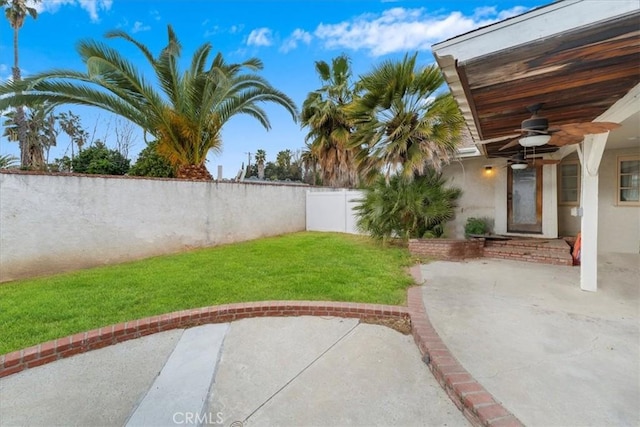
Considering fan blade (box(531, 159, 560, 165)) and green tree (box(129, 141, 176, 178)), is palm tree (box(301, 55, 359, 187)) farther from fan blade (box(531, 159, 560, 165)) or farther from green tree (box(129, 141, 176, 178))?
fan blade (box(531, 159, 560, 165))

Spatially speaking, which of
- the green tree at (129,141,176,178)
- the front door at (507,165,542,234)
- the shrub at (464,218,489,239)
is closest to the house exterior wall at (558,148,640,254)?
the front door at (507,165,542,234)

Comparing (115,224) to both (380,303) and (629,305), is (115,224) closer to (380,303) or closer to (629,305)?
(380,303)

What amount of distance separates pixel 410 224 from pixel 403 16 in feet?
19.0

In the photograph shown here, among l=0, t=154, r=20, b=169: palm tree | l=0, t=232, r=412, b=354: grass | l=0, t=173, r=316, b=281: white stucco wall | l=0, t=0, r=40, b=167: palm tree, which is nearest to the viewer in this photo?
l=0, t=232, r=412, b=354: grass

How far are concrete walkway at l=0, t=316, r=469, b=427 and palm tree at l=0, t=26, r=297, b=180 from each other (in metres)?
6.78

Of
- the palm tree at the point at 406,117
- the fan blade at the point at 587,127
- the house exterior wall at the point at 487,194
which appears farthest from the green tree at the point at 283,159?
the fan blade at the point at 587,127

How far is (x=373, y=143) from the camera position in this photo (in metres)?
8.45

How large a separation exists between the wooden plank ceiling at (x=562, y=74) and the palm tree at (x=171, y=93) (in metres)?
6.99

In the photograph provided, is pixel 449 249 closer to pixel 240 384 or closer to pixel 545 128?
pixel 545 128

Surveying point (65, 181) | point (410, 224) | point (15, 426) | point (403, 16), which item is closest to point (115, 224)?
point (65, 181)

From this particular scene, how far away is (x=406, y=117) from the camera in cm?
821

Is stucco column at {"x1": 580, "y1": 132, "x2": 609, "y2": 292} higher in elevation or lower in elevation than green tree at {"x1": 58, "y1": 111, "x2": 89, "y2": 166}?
lower

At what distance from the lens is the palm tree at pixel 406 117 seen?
7766mm

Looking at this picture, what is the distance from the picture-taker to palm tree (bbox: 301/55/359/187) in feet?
53.4
